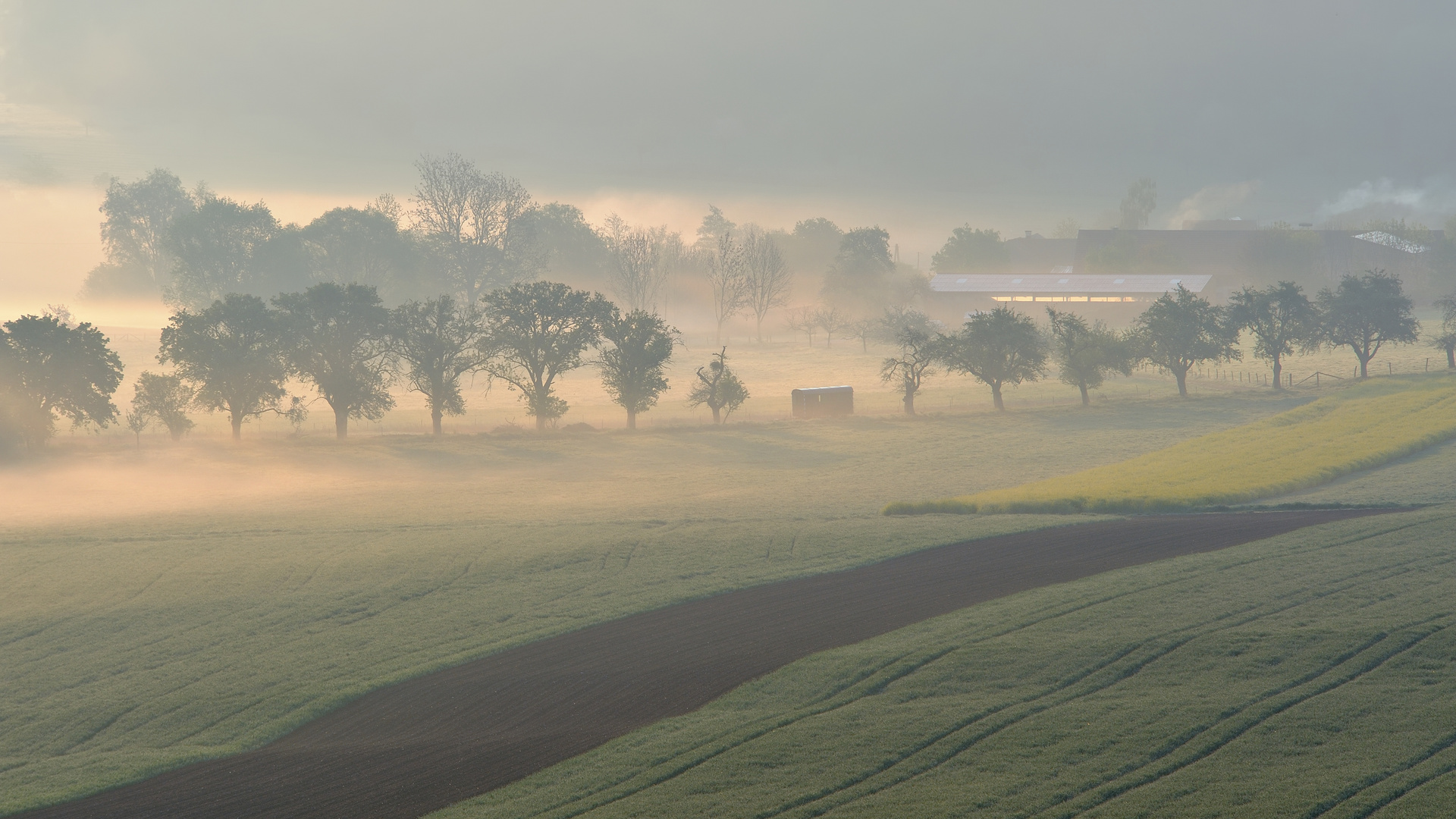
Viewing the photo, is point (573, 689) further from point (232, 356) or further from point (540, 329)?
point (232, 356)

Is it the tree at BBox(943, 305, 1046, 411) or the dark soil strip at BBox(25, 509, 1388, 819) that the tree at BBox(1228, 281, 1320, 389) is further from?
the dark soil strip at BBox(25, 509, 1388, 819)

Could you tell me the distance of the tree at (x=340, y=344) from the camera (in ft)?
295

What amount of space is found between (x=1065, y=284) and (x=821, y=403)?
301 ft

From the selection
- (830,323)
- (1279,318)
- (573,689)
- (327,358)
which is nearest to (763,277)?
(830,323)

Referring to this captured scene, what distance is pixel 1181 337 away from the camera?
98.9 meters

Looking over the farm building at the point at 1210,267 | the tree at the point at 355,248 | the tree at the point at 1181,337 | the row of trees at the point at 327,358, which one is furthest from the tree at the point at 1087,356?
the tree at the point at 355,248

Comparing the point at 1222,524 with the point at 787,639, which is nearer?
the point at 787,639

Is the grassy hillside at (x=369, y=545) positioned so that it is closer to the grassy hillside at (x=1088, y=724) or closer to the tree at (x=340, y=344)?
the tree at (x=340, y=344)

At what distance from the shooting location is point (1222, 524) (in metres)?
44.6

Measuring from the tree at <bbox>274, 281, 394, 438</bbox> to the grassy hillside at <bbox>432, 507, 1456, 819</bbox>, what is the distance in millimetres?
70994

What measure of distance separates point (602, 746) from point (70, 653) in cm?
2210

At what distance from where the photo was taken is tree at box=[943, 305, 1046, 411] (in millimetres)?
97000

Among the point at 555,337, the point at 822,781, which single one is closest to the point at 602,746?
the point at 822,781

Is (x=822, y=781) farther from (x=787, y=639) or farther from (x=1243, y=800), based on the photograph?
(x=787, y=639)
